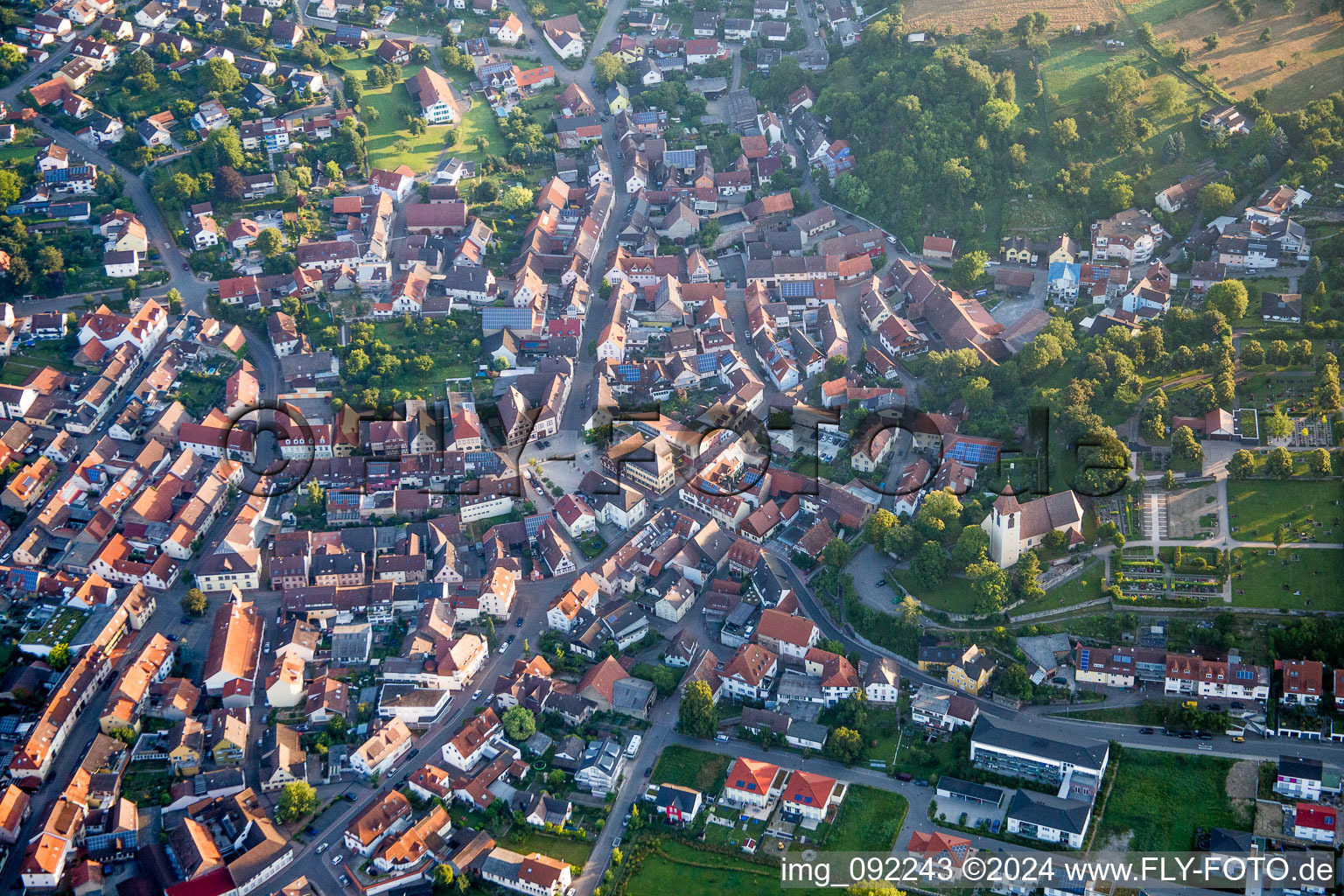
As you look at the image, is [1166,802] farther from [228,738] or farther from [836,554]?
[228,738]

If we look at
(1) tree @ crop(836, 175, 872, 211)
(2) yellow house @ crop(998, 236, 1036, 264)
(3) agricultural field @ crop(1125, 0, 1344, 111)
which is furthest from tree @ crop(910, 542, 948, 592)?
(3) agricultural field @ crop(1125, 0, 1344, 111)

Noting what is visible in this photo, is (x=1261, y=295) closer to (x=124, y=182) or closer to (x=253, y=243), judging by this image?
(x=253, y=243)

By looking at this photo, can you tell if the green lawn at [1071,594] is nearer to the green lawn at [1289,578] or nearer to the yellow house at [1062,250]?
the green lawn at [1289,578]

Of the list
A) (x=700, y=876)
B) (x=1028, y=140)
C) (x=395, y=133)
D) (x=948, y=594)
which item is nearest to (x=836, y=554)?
(x=948, y=594)

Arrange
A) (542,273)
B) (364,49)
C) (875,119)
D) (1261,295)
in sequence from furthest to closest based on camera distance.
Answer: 1. (364,49)
2. (875,119)
3. (542,273)
4. (1261,295)

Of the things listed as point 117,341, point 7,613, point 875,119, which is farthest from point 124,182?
point 875,119

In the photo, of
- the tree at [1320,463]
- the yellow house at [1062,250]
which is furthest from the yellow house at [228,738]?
the yellow house at [1062,250]
